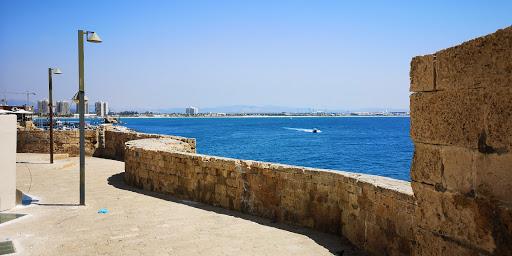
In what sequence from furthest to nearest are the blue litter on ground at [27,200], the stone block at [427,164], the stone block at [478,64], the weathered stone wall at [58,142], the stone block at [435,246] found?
the weathered stone wall at [58,142] → the blue litter on ground at [27,200] → the stone block at [427,164] → the stone block at [435,246] → the stone block at [478,64]

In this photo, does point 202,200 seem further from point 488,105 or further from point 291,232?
point 488,105

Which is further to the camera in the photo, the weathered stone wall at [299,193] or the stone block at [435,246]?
the weathered stone wall at [299,193]

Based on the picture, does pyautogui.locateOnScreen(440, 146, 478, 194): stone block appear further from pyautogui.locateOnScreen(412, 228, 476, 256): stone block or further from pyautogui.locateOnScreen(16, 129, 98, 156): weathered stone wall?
pyautogui.locateOnScreen(16, 129, 98, 156): weathered stone wall

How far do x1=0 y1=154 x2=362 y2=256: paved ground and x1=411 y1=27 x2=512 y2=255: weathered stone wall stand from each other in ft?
10.9

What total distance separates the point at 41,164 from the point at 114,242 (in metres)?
11.4

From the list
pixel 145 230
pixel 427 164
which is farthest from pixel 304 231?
pixel 427 164

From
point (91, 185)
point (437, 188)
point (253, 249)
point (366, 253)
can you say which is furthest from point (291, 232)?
point (91, 185)

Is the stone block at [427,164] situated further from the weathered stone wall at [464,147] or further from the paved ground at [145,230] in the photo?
the paved ground at [145,230]

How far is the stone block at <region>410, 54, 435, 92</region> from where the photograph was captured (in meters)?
2.86

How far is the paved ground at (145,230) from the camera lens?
20.3 feet

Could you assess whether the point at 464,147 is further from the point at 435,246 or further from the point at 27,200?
the point at 27,200

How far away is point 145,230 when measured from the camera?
23.8 feet

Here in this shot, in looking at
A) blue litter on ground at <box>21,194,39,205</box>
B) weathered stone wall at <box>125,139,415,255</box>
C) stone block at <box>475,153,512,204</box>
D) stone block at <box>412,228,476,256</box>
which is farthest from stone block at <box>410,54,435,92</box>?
blue litter on ground at <box>21,194,39,205</box>

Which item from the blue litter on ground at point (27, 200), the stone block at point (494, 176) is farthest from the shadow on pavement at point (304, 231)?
the stone block at point (494, 176)
